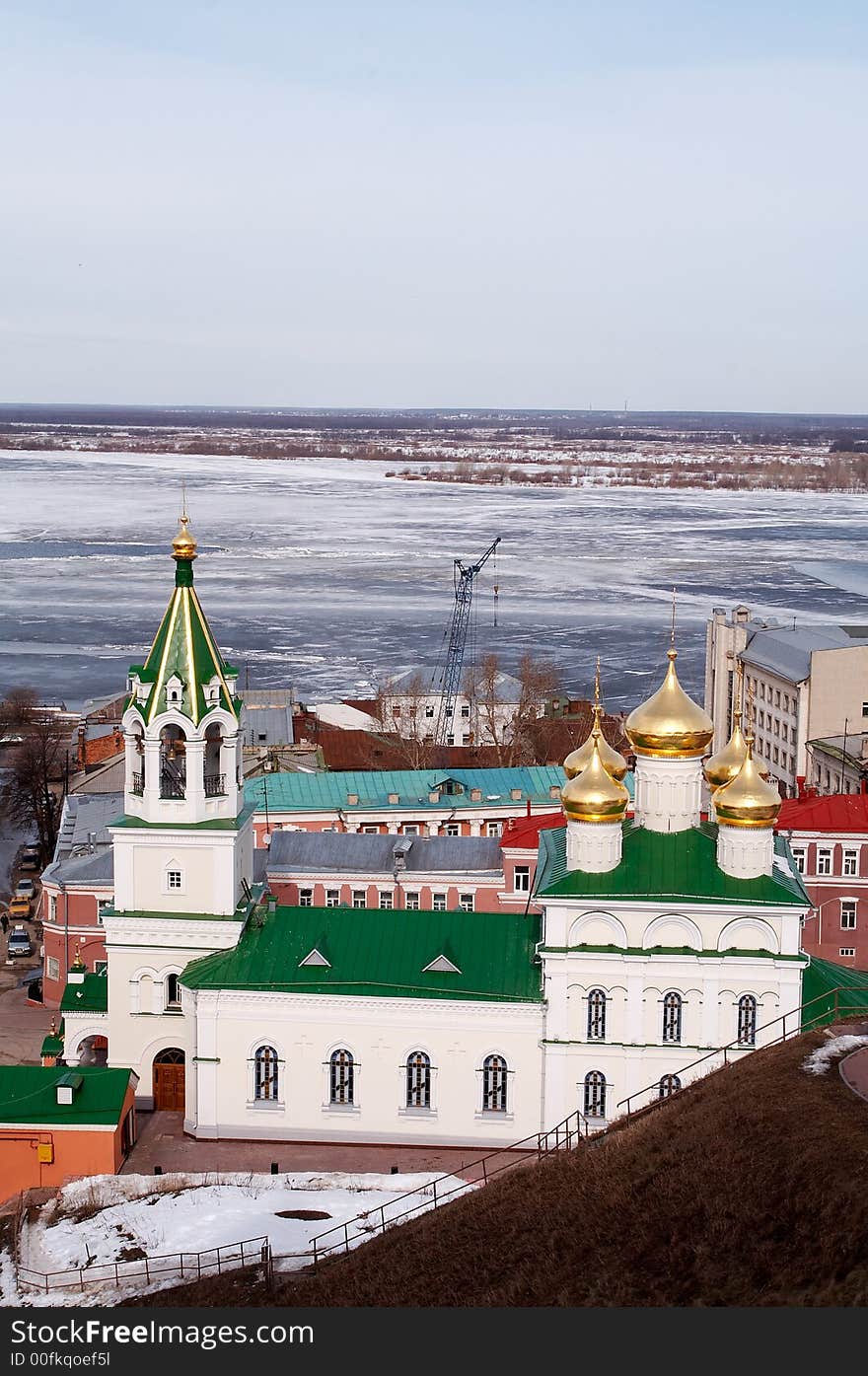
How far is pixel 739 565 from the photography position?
267ft

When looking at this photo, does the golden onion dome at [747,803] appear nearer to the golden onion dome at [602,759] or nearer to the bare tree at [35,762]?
the golden onion dome at [602,759]

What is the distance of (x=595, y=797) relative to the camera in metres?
19.6

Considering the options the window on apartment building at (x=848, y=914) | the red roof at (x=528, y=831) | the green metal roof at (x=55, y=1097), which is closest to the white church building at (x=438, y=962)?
the green metal roof at (x=55, y=1097)

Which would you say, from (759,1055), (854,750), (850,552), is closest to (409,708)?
(854,750)

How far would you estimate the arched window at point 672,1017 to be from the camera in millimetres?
19484

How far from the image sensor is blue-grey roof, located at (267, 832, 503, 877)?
27.2 meters

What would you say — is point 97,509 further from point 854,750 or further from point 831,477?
point 854,750

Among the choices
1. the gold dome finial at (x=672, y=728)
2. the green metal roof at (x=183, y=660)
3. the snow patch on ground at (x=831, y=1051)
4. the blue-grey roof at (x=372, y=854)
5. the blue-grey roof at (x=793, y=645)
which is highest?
the green metal roof at (x=183, y=660)

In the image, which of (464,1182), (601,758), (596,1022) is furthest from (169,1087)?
(601,758)

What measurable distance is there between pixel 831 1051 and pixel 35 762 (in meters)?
23.4

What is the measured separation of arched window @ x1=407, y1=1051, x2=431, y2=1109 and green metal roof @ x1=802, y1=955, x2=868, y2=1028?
14.0 ft

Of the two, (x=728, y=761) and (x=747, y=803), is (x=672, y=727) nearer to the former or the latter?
(x=728, y=761)

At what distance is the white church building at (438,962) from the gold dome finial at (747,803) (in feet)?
0.08

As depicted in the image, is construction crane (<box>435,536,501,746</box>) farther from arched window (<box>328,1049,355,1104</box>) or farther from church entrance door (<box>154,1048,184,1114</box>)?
arched window (<box>328,1049,355,1104</box>)
